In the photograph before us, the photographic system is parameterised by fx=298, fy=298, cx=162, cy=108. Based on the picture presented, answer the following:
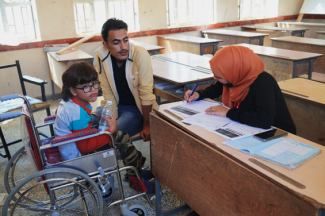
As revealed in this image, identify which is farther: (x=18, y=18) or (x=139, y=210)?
(x=18, y=18)

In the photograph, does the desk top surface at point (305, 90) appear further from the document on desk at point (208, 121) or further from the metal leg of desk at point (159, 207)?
the metal leg of desk at point (159, 207)

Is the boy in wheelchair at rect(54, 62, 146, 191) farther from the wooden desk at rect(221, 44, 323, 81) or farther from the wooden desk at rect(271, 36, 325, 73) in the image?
the wooden desk at rect(271, 36, 325, 73)

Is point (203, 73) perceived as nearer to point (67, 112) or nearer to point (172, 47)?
point (67, 112)

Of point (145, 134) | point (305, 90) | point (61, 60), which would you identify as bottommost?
point (145, 134)

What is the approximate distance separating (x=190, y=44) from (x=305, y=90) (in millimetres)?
2899

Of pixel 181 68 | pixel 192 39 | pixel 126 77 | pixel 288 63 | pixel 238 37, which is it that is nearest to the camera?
pixel 126 77

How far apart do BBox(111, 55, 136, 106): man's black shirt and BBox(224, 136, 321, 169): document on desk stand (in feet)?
3.80

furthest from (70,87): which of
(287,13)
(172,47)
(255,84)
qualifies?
(287,13)

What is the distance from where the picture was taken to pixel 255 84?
5.14 ft

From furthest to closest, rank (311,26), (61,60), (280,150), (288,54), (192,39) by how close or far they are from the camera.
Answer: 1. (311,26)
2. (192,39)
3. (61,60)
4. (288,54)
5. (280,150)

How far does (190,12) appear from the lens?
19.8 feet

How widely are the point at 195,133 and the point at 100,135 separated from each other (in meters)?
0.56

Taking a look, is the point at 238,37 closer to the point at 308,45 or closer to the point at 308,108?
the point at 308,45

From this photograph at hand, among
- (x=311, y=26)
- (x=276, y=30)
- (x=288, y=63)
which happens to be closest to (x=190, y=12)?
(x=276, y=30)
